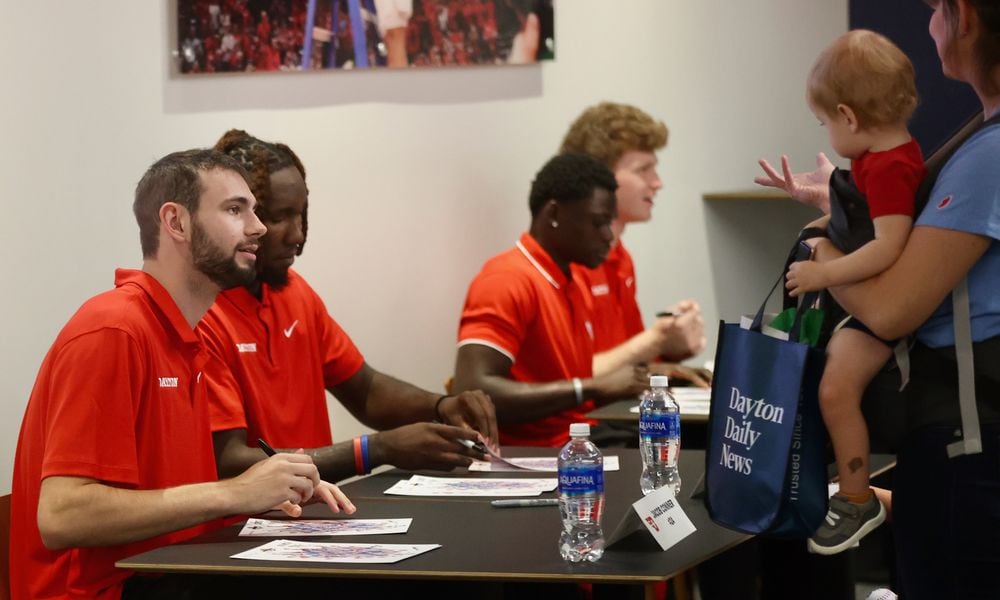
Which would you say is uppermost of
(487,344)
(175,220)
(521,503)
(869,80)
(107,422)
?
(869,80)

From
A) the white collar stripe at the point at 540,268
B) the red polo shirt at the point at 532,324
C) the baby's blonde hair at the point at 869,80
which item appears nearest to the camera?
the baby's blonde hair at the point at 869,80

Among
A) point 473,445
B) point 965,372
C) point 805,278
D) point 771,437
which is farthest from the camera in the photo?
point 473,445

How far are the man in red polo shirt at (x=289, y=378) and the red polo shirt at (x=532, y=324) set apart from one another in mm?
610

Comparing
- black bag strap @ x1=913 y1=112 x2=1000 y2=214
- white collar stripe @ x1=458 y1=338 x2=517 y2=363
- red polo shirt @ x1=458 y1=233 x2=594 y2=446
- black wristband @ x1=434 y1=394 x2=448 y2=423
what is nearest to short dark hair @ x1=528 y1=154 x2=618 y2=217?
red polo shirt @ x1=458 y1=233 x2=594 y2=446

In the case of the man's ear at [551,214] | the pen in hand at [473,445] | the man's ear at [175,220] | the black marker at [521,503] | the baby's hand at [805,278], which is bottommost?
the black marker at [521,503]

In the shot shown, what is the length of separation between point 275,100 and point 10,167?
1.15 meters

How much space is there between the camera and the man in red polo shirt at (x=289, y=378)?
2.96 m

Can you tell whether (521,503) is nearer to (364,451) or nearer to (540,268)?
(364,451)

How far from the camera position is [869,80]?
2.22 meters

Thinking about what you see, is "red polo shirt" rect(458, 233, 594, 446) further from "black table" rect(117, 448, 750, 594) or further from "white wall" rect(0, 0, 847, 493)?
"black table" rect(117, 448, 750, 594)

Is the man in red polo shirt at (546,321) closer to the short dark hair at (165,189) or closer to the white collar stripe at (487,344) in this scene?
the white collar stripe at (487,344)

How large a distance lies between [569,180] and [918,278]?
100 inches

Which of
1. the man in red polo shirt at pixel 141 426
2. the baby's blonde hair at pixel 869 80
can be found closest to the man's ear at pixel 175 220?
the man in red polo shirt at pixel 141 426

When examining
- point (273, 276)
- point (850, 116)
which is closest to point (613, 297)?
point (273, 276)
